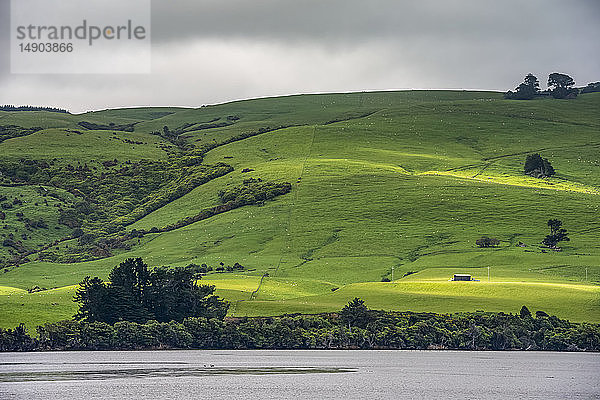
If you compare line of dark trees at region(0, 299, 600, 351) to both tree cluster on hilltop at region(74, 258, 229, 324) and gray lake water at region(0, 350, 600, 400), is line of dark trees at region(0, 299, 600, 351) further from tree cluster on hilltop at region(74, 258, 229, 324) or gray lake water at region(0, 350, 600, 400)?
gray lake water at region(0, 350, 600, 400)

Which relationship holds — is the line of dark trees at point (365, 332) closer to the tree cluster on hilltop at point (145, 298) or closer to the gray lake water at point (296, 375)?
the tree cluster on hilltop at point (145, 298)

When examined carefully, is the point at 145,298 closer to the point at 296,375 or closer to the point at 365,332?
the point at 365,332

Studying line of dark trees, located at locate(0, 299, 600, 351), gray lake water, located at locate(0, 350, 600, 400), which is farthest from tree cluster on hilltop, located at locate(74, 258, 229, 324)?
gray lake water, located at locate(0, 350, 600, 400)

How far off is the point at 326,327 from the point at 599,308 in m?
39.3

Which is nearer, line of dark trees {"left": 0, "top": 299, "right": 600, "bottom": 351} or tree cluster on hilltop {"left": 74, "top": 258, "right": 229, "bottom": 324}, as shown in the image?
line of dark trees {"left": 0, "top": 299, "right": 600, "bottom": 351}

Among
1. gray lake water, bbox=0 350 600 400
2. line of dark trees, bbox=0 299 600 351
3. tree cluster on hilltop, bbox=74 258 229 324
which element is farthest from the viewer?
tree cluster on hilltop, bbox=74 258 229 324

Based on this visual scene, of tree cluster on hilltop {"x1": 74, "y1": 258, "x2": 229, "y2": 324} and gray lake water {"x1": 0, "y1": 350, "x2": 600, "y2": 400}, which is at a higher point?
tree cluster on hilltop {"x1": 74, "y1": 258, "x2": 229, "y2": 324}

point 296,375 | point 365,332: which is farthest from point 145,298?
point 296,375

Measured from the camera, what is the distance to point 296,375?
94.1 metres

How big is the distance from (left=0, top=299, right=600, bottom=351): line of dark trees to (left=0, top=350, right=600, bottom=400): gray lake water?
10.9 ft

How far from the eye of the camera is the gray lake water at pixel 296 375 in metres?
80.4

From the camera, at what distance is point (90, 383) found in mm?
85312

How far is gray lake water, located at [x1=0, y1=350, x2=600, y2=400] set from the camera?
80375 mm

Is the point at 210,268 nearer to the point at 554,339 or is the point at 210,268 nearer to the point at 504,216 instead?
the point at 504,216
